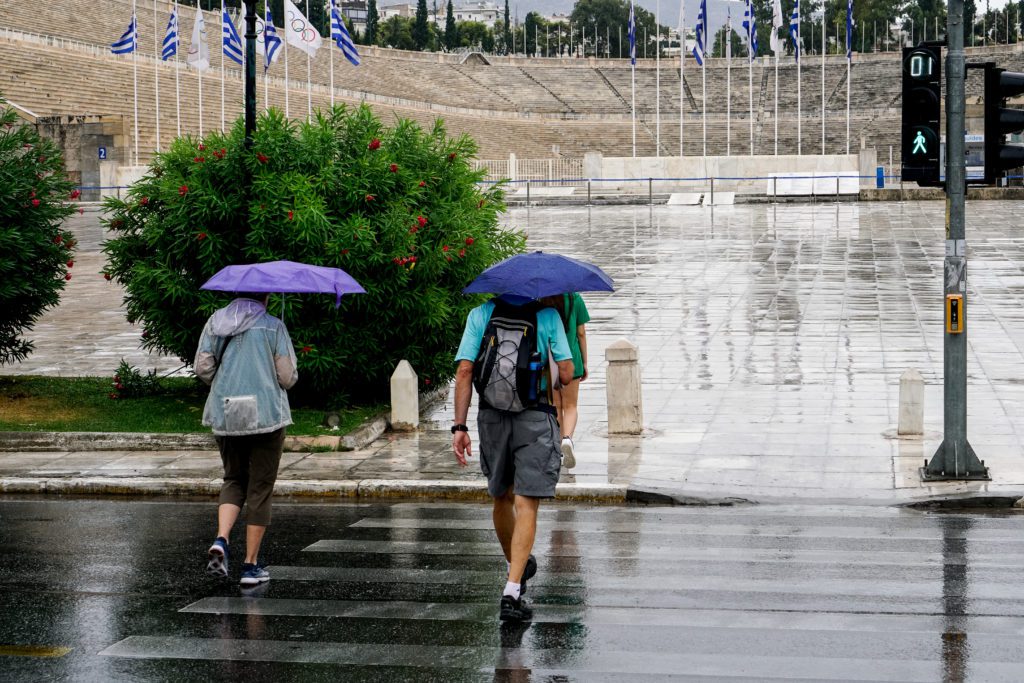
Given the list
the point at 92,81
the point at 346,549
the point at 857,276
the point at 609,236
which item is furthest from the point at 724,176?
the point at 346,549

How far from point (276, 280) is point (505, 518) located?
206cm

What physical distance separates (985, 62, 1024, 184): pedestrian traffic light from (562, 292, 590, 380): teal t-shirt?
4340 mm

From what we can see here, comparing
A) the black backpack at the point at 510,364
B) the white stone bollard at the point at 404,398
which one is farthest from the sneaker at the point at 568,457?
the black backpack at the point at 510,364

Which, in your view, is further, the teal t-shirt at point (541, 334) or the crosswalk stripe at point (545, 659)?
the teal t-shirt at point (541, 334)

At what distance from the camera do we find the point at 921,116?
11.8m

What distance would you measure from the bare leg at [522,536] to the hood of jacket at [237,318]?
2.15 metres

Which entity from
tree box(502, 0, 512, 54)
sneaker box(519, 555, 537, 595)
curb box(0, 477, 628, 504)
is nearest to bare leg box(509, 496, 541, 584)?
sneaker box(519, 555, 537, 595)

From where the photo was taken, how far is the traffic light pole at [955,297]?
11750 millimetres

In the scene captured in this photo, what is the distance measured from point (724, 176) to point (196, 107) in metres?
27.5

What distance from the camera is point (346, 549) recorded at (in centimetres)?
955

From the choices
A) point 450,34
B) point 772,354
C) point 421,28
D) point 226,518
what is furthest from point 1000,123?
point 450,34

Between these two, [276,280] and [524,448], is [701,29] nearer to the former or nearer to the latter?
[276,280]

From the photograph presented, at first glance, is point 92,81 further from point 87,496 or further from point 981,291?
point 87,496

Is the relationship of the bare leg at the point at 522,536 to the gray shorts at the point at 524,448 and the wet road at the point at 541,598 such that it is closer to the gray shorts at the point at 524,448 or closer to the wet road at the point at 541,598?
the gray shorts at the point at 524,448
